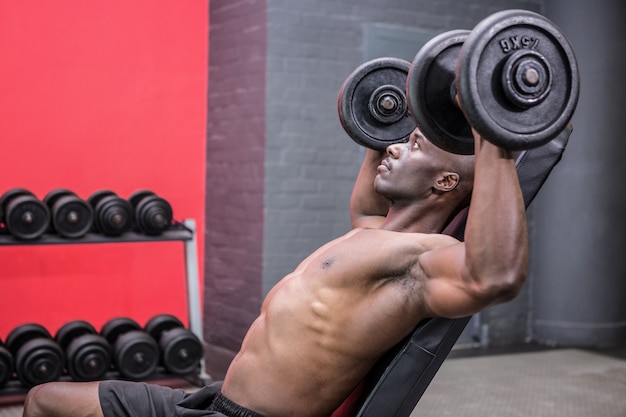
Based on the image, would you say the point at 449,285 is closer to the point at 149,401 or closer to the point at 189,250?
the point at 149,401

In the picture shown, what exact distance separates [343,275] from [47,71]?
3.15 metres

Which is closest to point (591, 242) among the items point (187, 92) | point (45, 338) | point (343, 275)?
point (187, 92)

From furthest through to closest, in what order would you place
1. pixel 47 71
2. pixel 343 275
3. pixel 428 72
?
pixel 47 71 < pixel 343 275 < pixel 428 72

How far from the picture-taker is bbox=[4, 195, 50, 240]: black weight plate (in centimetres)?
359

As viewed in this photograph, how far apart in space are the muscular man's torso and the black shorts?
0.42 feet

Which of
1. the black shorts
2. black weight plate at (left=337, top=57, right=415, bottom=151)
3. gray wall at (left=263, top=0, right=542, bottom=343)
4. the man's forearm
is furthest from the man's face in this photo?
gray wall at (left=263, top=0, right=542, bottom=343)

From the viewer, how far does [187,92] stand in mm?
4746

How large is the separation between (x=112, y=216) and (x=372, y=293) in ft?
7.99

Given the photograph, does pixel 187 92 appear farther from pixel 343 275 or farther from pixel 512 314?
pixel 343 275

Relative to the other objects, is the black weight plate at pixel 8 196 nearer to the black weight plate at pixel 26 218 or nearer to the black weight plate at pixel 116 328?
the black weight plate at pixel 26 218

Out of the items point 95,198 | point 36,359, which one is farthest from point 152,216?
point 36,359

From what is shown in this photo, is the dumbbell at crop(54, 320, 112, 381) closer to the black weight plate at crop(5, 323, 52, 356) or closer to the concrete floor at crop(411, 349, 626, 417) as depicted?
the black weight plate at crop(5, 323, 52, 356)

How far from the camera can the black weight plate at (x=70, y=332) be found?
12.6 feet

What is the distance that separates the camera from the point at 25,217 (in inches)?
142
